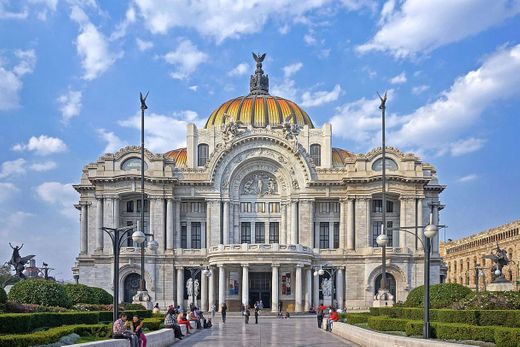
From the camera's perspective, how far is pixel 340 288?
89.6 metres

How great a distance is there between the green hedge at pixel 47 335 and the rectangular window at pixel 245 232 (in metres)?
56.4

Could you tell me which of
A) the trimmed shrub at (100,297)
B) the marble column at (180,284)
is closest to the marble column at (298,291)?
the marble column at (180,284)

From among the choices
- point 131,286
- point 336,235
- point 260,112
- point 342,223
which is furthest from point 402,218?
point 131,286

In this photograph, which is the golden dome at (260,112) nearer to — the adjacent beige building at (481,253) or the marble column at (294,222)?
the marble column at (294,222)

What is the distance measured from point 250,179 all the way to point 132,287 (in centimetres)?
1881

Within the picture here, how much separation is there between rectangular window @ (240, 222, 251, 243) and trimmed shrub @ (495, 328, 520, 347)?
2579 inches

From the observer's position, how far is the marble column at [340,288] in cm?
8894

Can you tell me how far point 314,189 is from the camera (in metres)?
90.9

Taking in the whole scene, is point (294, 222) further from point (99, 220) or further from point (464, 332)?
point (464, 332)

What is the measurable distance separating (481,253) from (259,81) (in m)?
45.1

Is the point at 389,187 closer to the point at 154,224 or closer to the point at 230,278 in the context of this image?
the point at 230,278

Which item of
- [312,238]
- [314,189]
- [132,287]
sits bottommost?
[132,287]

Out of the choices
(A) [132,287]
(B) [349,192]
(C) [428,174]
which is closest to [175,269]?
(A) [132,287]

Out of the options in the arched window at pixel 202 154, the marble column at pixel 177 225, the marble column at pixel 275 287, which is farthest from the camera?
the arched window at pixel 202 154
